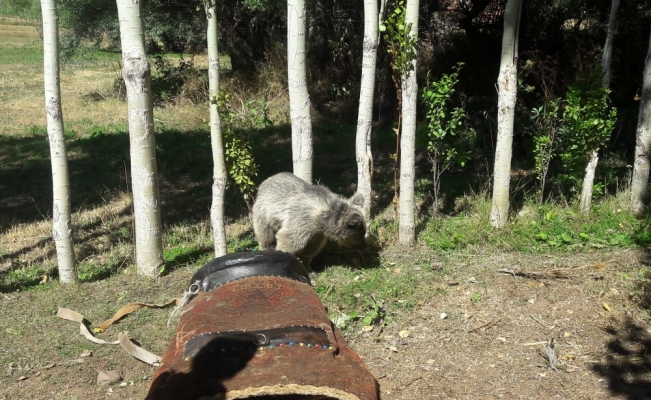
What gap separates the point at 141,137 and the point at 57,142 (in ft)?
3.18

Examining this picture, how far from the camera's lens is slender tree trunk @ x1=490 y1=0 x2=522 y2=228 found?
8125mm

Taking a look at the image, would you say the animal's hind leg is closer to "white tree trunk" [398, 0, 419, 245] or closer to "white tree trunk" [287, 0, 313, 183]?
"white tree trunk" [287, 0, 313, 183]

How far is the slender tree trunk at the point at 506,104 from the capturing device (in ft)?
26.7

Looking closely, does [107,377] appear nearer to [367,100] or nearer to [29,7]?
[367,100]

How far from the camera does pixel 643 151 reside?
881cm

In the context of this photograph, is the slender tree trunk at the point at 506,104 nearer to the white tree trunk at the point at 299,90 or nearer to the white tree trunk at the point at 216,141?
the white tree trunk at the point at 299,90

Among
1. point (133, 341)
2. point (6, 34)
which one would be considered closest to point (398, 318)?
point (133, 341)

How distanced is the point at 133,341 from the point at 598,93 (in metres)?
6.80

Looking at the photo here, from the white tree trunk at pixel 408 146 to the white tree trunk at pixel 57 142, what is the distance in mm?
4074

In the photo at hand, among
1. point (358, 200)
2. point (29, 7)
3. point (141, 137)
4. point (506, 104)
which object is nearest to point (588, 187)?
point (506, 104)

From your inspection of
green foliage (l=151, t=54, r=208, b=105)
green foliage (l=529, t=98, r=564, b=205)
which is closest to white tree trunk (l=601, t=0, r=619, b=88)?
green foliage (l=529, t=98, r=564, b=205)

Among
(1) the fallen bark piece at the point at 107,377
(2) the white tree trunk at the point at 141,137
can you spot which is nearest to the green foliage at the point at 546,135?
(2) the white tree trunk at the point at 141,137

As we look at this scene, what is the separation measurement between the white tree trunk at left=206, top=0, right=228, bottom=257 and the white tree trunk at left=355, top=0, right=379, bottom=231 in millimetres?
1787

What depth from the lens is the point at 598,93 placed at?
29.1 feet
